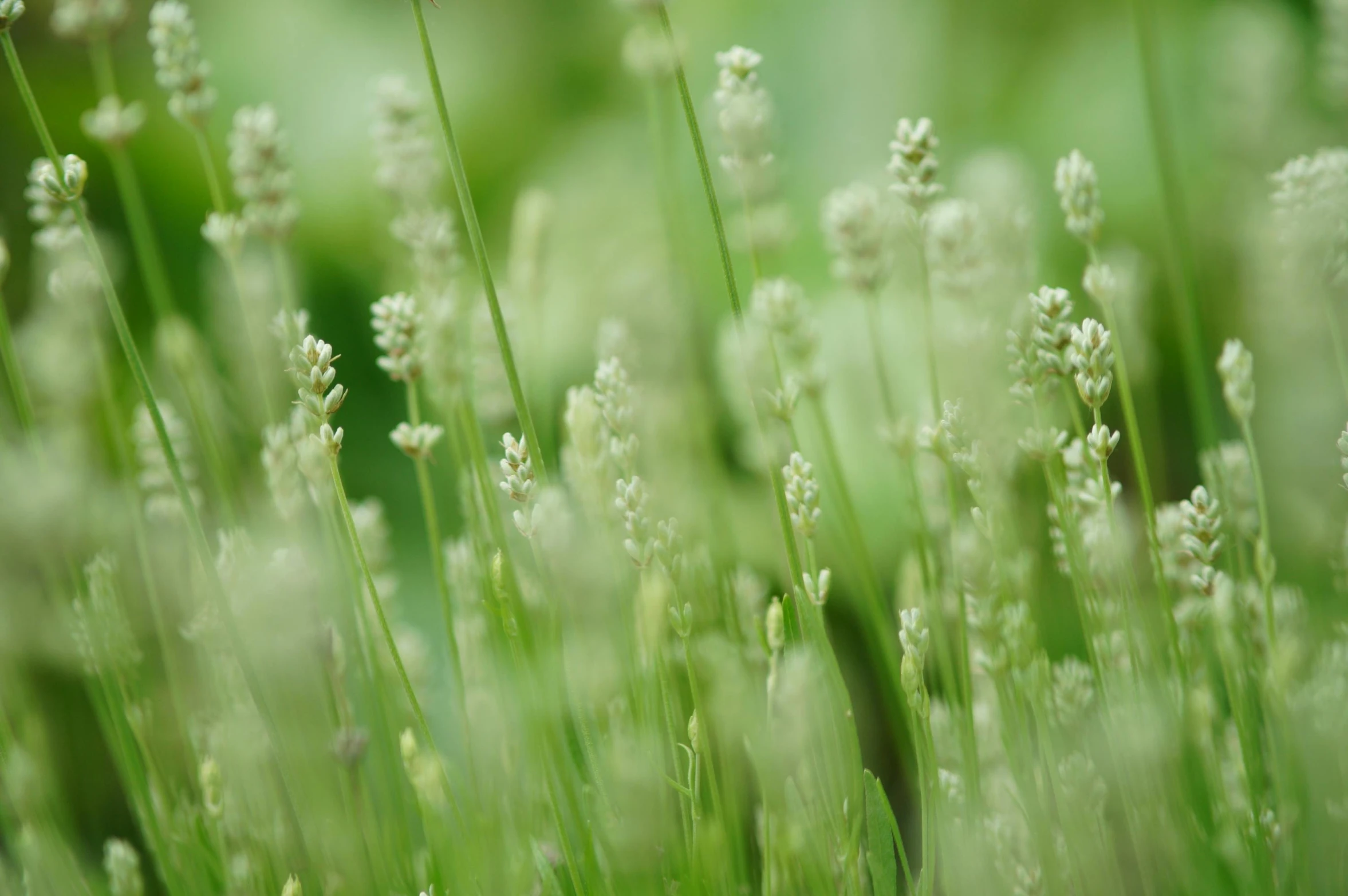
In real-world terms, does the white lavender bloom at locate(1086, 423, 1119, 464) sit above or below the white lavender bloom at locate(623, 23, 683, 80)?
below

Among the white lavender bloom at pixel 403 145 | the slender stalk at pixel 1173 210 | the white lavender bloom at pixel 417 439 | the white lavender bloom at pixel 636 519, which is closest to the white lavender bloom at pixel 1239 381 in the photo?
the slender stalk at pixel 1173 210

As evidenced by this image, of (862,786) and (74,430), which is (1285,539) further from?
(74,430)

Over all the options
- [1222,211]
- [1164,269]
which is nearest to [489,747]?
[1222,211]

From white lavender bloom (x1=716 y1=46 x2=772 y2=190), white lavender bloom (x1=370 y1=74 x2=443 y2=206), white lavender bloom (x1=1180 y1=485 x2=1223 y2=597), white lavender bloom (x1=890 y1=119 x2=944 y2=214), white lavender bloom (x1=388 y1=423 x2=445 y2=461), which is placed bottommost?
white lavender bloom (x1=1180 y1=485 x2=1223 y2=597)

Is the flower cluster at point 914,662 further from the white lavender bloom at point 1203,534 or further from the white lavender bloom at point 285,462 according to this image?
the white lavender bloom at point 285,462

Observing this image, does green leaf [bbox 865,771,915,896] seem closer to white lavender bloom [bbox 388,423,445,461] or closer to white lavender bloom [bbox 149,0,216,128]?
white lavender bloom [bbox 388,423,445,461]

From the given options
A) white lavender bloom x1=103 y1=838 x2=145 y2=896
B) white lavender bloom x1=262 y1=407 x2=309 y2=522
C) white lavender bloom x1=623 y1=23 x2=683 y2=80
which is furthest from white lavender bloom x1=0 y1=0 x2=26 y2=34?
white lavender bloom x1=103 y1=838 x2=145 y2=896
